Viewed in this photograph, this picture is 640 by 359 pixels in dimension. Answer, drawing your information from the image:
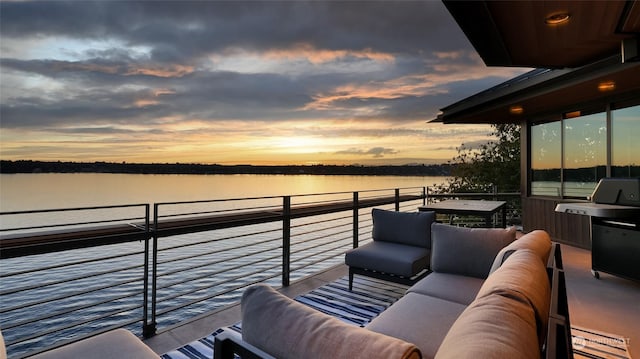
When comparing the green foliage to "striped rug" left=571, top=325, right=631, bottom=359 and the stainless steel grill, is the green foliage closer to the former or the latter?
the stainless steel grill

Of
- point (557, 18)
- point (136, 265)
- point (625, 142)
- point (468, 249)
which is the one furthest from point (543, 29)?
point (136, 265)

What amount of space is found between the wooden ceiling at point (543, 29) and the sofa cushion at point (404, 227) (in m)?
1.64

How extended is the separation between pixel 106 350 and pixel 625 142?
21.2ft

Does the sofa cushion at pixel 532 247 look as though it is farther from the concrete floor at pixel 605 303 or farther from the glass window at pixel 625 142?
the glass window at pixel 625 142

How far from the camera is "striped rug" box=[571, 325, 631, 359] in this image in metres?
2.27

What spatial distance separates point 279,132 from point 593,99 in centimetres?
708

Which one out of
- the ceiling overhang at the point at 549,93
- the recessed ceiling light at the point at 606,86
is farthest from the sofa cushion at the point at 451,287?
the recessed ceiling light at the point at 606,86

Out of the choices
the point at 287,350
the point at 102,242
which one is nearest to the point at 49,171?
the point at 102,242

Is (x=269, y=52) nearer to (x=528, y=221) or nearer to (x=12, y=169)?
(x=12, y=169)

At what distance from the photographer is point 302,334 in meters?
0.86

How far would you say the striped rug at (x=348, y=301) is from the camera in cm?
240

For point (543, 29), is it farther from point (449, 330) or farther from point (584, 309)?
point (449, 330)

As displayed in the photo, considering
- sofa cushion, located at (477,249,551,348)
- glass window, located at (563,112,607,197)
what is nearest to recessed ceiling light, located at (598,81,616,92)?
glass window, located at (563,112,607,197)

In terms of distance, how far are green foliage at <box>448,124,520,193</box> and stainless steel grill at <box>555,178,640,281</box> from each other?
597 cm
